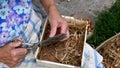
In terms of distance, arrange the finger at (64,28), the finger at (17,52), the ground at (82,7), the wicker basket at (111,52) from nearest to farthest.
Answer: the finger at (17,52) < the finger at (64,28) < the wicker basket at (111,52) < the ground at (82,7)

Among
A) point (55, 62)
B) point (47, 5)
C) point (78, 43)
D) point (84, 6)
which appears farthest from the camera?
point (84, 6)

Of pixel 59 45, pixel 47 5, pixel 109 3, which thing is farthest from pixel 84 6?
pixel 59 45

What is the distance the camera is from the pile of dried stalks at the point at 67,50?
139 cm

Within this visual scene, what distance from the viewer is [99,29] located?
7.50 ft

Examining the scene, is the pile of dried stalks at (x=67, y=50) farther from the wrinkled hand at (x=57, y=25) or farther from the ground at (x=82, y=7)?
the ground at (x=82, y=7)

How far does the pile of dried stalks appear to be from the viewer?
1.39 metres

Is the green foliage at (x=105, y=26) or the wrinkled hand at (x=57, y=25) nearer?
the wrinkled hand at (x=57, y=25)

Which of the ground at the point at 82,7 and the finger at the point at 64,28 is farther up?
the ground at the point at 82,7

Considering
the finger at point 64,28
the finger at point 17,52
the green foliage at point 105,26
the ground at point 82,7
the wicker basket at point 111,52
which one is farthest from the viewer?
the ground at point 82,7

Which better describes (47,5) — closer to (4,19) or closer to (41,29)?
(41,29)

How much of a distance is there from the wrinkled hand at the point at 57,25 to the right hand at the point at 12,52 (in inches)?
6.6

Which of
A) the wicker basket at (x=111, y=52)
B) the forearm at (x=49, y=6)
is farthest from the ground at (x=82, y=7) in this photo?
the forearm at (x=49, y=6)

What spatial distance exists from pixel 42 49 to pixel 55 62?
10cm

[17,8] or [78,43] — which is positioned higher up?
[17,8]
